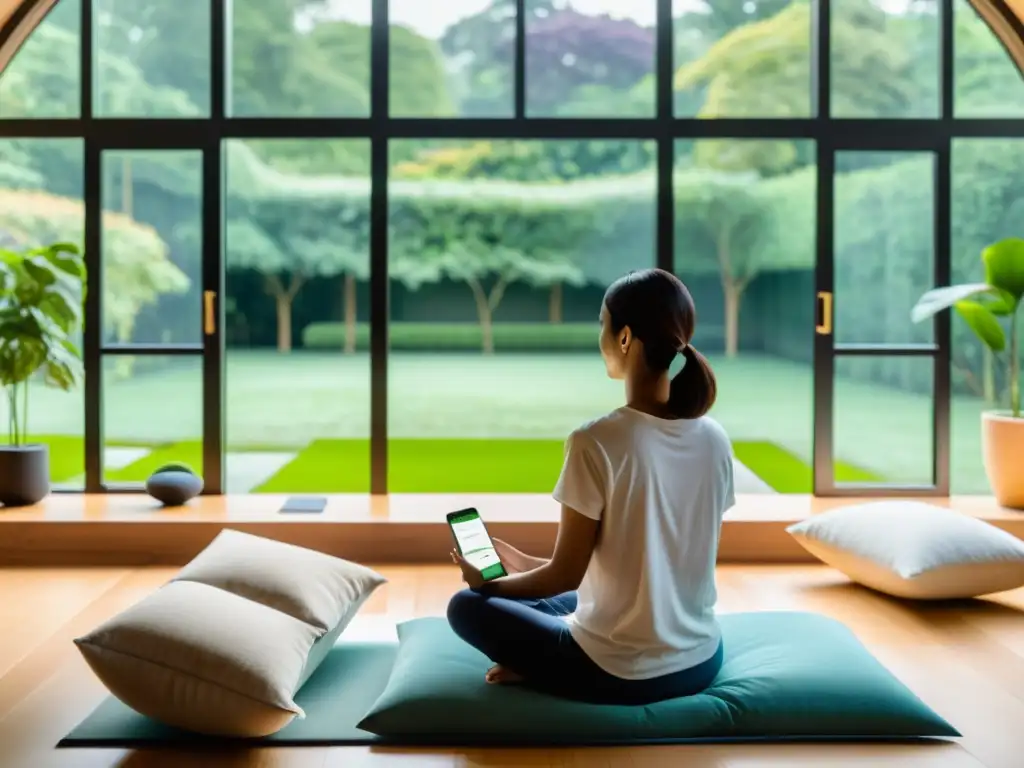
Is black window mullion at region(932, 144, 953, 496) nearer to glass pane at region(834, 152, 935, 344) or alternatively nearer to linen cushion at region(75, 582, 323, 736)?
glass pane at region(834, 152, 935, 344)

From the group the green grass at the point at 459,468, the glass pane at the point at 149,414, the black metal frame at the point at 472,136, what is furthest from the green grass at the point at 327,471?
the glass pane at the point at 149,414

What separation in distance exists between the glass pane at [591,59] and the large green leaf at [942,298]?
1579 mm

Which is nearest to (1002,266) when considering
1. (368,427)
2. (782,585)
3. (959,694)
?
(782,585)

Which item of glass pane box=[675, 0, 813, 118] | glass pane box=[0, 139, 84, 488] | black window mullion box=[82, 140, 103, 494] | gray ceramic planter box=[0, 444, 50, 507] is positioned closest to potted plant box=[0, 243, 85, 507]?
gray ceramic planter box=[0, 444, 50, 507]

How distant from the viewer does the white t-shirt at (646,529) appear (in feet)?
7.76

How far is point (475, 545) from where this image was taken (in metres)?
2.67

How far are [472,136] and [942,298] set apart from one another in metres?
2.31

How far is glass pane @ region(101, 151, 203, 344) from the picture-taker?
213 inches

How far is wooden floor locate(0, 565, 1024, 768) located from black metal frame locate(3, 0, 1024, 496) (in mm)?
1059

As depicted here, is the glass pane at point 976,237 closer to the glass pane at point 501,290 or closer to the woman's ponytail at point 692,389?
the glass pane at point 501,290

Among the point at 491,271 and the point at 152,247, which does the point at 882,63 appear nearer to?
the point at 491,271

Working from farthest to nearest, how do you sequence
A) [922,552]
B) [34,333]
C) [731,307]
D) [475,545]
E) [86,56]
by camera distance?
[731,307] → [86,56] → [34,333] → [922,552] → [475,545]

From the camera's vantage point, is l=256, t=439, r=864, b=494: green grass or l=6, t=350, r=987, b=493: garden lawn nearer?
l=6, t=350, r=987, b=493: garden lawn

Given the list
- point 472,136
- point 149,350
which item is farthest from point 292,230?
point 472,136
